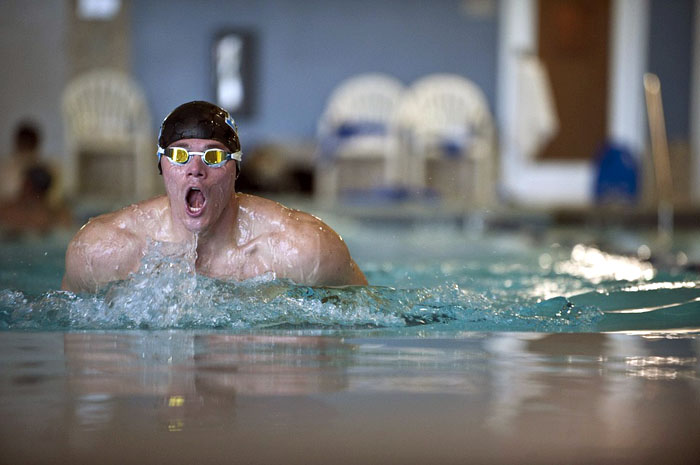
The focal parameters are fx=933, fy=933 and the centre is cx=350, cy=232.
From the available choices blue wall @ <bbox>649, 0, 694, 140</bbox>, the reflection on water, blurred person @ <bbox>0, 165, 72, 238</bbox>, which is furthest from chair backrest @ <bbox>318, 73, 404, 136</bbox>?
the reflection on water

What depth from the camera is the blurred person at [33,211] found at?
6023mm

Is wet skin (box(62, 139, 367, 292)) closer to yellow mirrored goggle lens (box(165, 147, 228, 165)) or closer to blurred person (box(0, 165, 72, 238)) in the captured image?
yellow mirrored goggle lens (box(165, 147, 228, 165))

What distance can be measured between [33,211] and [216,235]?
13.8 feet

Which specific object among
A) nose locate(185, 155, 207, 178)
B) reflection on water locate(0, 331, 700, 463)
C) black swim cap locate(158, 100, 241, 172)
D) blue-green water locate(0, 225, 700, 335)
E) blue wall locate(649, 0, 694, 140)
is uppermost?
blue wall locate(649, 0, 694, 140)

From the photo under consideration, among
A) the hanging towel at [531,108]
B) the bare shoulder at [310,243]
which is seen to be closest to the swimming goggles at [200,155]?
the bare shoulder at [310,243]

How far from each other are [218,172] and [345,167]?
26.1ft

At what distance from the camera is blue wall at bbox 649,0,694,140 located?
996cm

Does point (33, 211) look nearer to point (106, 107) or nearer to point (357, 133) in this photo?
point (357, 133)

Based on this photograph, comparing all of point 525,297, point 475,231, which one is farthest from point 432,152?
point 525,297

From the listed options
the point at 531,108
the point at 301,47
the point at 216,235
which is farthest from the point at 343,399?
the point at 301,47

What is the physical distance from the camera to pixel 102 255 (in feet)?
7.67

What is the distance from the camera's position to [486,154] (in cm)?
962

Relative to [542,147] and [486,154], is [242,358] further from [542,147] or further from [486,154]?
[542,147]

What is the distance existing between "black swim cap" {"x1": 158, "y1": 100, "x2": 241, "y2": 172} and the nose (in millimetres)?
59
